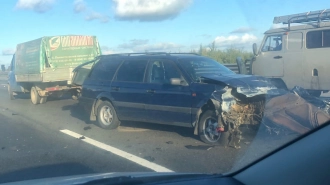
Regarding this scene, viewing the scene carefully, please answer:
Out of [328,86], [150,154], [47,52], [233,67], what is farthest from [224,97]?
[47,52]

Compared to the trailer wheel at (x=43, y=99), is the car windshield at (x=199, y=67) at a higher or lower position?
higher

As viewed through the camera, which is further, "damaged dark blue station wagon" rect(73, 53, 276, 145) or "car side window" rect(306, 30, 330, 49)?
"car side window" rect(306, 30, 330, 49)

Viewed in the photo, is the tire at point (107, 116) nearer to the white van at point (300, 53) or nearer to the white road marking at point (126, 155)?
the white road marking at point (126, 155)

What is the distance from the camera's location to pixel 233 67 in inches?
585

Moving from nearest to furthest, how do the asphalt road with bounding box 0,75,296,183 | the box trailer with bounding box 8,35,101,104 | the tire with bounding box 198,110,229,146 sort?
the asphalt road with bounding box 0,75,296,183 < the tire with bounding box 198,110,229,146 < the box trailer with bounding box 8,35,101,104

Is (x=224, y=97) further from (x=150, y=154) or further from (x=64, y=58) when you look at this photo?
(x=64, y=58)

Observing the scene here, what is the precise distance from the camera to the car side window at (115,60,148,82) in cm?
892

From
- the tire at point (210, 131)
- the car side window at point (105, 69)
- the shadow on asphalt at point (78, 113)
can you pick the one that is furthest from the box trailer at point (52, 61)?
the tire at point (210, 131)

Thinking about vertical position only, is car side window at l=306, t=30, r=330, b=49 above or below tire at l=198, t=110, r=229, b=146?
above

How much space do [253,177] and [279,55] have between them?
9.28m

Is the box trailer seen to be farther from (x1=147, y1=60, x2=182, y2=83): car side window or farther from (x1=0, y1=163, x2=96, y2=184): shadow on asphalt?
(x1=0, y1=163, x2=96, y2=184): shadow on asphalt

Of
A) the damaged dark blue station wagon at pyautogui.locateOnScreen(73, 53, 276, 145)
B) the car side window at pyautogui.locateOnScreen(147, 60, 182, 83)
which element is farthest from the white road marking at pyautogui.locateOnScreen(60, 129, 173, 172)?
the car side window at pyautogui.locateOnScreen(147, 60, 182, 83)

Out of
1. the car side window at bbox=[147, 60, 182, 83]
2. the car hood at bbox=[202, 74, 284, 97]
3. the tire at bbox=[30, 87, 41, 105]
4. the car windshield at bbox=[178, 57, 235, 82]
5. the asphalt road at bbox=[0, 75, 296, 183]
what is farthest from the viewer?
the tire at bbox=[30, 87, 41, 105]

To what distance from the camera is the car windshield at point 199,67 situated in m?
8.09
